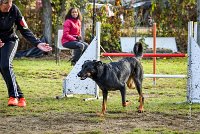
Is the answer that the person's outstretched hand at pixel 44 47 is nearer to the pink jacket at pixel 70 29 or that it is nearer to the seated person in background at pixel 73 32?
the seated person in background at pixel 73 32

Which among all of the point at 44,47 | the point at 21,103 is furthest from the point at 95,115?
the point at 21,103

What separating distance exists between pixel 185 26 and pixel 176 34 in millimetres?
493

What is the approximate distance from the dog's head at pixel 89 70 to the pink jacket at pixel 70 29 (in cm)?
392

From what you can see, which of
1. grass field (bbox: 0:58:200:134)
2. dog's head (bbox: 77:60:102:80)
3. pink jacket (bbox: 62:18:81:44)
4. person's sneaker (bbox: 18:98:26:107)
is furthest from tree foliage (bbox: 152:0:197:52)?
dog's head (bbox: 77:60:102:80)

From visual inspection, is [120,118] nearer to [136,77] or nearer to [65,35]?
[136,77]

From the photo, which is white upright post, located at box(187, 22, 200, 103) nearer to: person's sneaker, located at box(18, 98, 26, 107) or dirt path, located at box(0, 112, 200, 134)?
dirt path, located at box(0, 112, 200, 134)

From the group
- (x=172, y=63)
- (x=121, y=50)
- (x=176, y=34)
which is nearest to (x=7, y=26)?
(x=172, y=63)

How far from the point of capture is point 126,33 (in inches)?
865

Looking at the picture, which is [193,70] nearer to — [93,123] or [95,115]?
[95,115]

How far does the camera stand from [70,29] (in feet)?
36.7

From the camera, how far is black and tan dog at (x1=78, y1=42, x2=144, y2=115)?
7.24m

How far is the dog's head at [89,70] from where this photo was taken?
7.16 metres

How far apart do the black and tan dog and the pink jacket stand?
333cm

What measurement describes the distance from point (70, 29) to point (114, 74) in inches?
152
